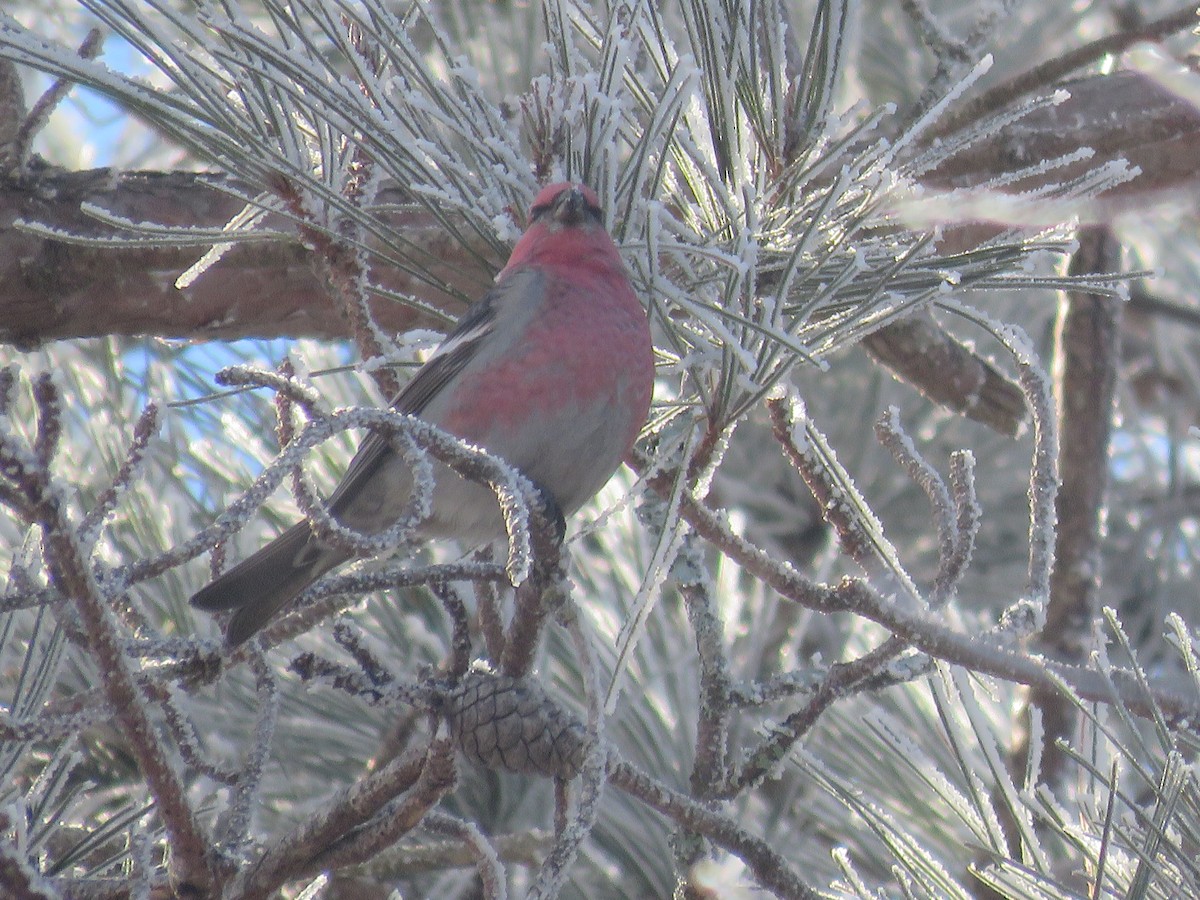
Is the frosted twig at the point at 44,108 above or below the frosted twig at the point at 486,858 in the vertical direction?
above

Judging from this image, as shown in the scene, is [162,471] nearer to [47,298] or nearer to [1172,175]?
[47,298]

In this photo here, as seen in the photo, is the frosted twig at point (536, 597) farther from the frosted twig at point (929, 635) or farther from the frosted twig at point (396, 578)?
the frosted twig at point (929, 635)

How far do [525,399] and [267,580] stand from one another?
0.43 metres

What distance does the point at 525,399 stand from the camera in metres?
2.01

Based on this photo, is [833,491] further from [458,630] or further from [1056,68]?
[1056,68]

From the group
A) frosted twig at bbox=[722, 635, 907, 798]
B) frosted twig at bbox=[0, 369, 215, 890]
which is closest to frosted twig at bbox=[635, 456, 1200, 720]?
frosted twig at bbox=[722, 635, 907, 798]

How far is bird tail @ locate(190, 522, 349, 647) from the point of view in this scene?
1.77 meters

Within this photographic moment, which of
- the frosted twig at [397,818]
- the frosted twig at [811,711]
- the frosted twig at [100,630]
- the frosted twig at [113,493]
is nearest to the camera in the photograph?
the frosted twig at [100,630]

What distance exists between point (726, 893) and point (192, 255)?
1.38 meters

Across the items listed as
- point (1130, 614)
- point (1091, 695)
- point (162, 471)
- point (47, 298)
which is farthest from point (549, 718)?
point (1130, 614)

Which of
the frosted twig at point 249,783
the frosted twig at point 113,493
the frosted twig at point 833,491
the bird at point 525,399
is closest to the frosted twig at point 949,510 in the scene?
the frosted twig at point 833,491

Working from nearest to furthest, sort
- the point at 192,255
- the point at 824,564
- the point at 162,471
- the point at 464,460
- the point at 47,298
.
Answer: the point at 464,460 → the point at 47,298 → the point at 192,255 → the point at 824,564 → the point at 162,471

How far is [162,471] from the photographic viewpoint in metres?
2.77

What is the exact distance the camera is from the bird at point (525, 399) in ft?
6.26
